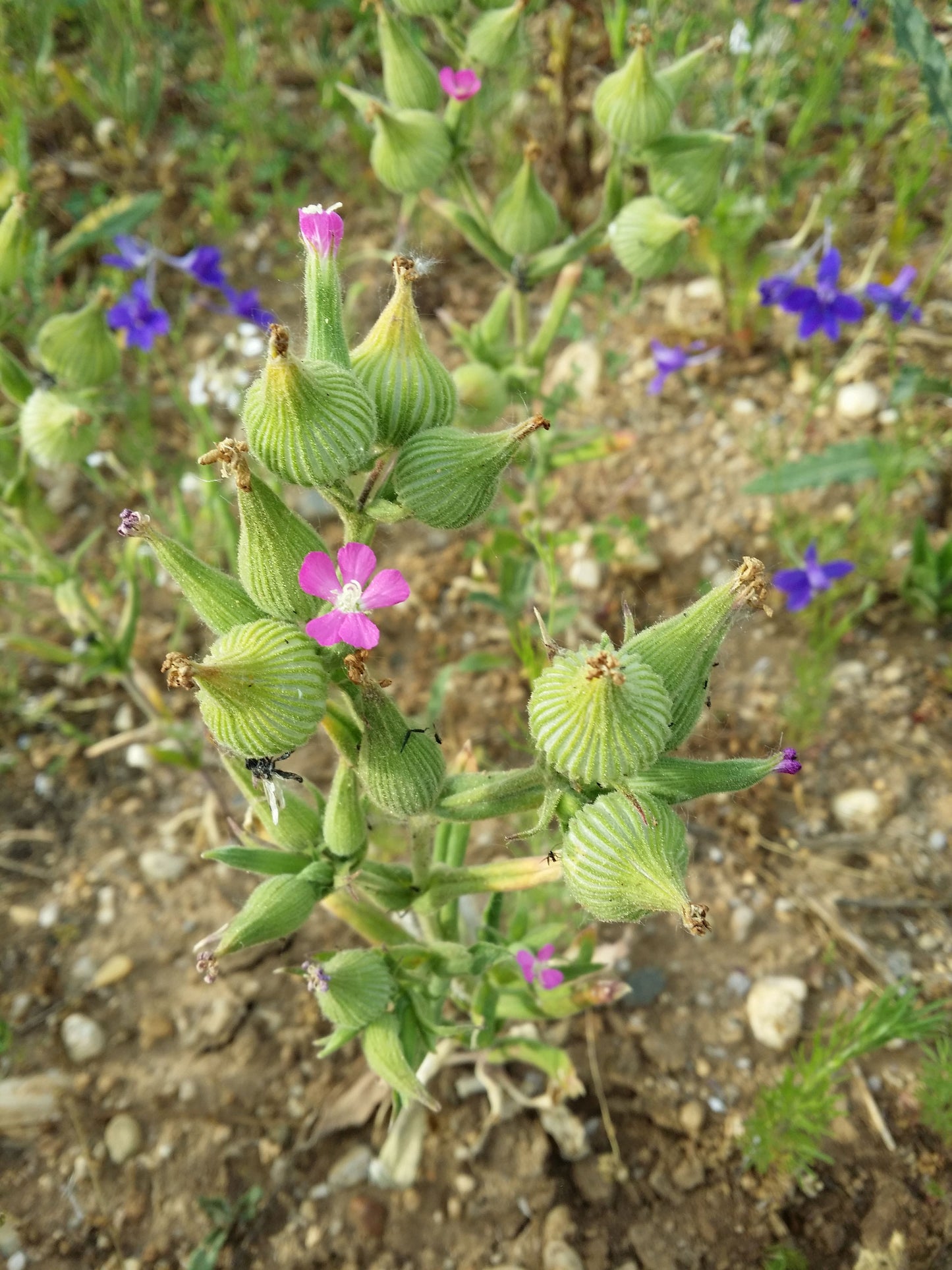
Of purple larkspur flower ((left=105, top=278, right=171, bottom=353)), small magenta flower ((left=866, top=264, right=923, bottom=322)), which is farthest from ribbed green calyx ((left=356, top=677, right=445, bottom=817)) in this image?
small magenta flower ((left=866, top=264, right=923, bottom=322))

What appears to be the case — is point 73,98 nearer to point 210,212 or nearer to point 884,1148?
point 210,212

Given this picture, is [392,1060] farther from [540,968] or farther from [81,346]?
[81,346]

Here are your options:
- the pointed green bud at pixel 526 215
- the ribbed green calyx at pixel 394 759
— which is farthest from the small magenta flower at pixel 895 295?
the ribbed green calyx at pixel 394 759

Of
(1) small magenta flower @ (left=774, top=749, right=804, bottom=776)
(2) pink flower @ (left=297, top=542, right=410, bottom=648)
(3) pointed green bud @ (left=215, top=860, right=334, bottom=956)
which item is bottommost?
(3) pointed green bud @ (left=215, top=860, right=334, bottom=956)

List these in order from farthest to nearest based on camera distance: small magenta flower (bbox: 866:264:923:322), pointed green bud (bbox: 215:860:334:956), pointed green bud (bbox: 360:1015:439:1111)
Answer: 1. small magenta flower (bbox: 866:264:923:322)
2. pointed green bud (bbox: 360:1015:439:1111)
3. pointed green bud (bbox: 215:860:334:956)

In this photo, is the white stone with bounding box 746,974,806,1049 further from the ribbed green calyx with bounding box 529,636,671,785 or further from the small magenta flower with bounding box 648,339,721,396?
the small magenta flower with bounding box 648,339,721,396

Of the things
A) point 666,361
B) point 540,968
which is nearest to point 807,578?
point 666,361

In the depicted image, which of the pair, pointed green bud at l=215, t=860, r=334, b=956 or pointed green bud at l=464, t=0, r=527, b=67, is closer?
pointed green bud at l=215, t=860, r=334, b=956

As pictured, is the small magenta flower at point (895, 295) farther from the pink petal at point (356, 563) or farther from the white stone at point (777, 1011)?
the pink petal at point (356, 563)
